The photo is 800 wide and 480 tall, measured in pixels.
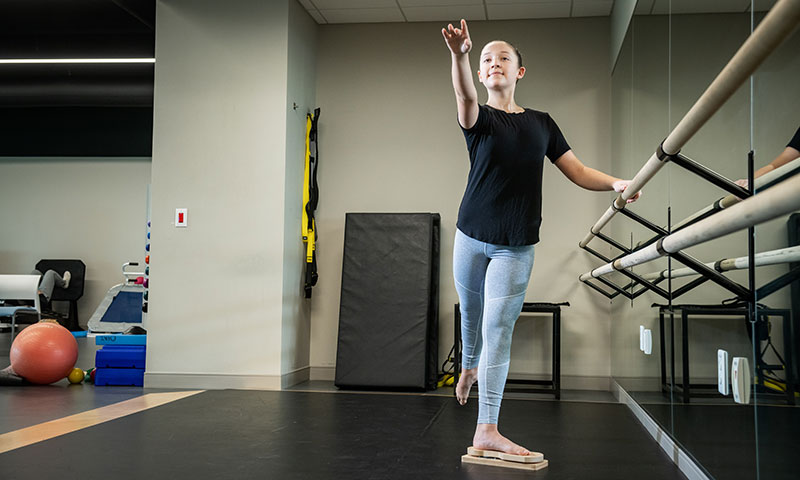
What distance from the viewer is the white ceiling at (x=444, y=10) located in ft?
16.8

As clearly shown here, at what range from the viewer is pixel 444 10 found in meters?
5.30

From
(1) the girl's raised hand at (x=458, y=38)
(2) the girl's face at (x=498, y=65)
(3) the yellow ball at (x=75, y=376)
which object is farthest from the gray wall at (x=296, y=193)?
(1) the girl's raised hand at (x=458, y=38)

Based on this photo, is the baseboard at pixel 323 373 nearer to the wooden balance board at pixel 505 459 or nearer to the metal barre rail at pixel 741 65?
the wooden balance board at pixel 505 459

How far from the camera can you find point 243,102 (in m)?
4.99

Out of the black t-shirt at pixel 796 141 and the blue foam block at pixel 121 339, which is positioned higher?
the black t-shirt at pixel 796 141

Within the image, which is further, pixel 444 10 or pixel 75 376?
pixel 444 10

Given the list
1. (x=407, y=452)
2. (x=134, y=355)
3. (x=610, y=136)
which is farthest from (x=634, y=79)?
(x=134, y=355)

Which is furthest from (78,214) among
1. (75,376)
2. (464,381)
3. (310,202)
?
(464,381)

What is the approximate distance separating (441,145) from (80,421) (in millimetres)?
3132

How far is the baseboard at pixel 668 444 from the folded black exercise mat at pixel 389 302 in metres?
1.42

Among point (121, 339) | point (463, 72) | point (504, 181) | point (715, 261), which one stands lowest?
point (121, 339)

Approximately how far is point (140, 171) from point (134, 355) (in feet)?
22.1

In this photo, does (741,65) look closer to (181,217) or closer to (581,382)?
(581,382)

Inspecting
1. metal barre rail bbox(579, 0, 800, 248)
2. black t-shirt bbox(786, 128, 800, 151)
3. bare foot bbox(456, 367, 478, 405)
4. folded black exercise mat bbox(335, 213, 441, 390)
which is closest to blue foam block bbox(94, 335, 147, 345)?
folded black exercise mat bbox(335, 213, 441, 390)
